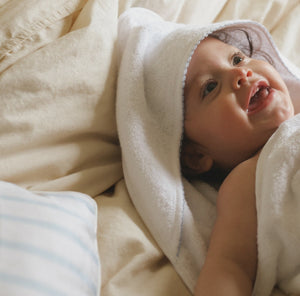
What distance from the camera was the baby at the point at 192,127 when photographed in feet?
2.50

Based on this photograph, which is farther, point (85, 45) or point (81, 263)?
point (85, 45)

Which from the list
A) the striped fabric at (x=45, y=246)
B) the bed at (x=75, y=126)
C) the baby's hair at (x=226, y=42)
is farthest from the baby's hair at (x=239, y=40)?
the striped fabric at (x=45, y=246)

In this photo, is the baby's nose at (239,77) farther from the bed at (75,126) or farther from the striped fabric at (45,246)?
the striped fabric at (45,246)

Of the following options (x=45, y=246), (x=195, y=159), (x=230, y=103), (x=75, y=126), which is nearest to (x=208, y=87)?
(x=230, y=103)

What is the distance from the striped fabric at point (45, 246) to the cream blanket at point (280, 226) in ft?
0.97

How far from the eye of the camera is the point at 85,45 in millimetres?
895

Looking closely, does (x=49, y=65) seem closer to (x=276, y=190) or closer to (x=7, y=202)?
(x=7, y=202)

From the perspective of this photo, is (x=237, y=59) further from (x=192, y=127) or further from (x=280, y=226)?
(x=280, y=226)

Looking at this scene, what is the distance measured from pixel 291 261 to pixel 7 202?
49 centimetres

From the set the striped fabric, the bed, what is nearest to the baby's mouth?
the bed

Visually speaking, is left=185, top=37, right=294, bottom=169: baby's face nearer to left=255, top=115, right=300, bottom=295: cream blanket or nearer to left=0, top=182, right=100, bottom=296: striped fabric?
left=255, top=115, right=300, bottom=295: cream blanket

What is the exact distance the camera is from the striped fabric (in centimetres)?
52

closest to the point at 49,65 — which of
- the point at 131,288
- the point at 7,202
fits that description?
the point at 7,202

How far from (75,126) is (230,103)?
360 mm
